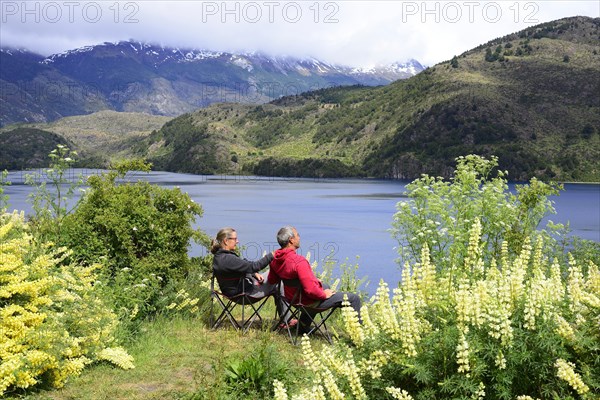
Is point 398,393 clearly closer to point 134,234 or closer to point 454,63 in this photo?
Answer: point 134,234

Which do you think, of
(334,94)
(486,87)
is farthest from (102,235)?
(334,94)

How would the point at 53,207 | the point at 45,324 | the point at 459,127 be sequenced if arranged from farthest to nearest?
the point at 459,127
the point at 53,207
the point at 45,324

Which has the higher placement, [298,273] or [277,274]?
[298,273]

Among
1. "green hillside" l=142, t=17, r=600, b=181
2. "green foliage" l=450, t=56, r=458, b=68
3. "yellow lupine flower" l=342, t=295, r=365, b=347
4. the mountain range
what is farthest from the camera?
"green foliage" l=450, t=56, r=458, b=68

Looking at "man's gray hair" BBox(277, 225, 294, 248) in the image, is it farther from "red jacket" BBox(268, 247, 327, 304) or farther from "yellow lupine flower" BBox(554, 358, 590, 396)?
"yellow lupine flower" BBox(554, 358, 590, 396)

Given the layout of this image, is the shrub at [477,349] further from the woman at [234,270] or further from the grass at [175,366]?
the woman at [234,270]

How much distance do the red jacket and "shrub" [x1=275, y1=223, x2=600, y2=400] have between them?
3.08 meters

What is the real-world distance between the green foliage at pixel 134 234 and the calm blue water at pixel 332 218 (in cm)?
1271

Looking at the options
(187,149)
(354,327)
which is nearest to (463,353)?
(354,327)

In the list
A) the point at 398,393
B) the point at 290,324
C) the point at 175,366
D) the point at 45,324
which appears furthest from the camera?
the point at 290,324

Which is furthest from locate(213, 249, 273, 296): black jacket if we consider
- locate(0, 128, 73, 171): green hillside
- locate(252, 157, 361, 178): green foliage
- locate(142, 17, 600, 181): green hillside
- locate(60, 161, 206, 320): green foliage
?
locate(0, 128, 73, 171): green hillside

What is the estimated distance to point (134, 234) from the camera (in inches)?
355

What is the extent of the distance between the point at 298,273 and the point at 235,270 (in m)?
0.98

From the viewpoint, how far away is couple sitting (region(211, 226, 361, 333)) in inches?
297
